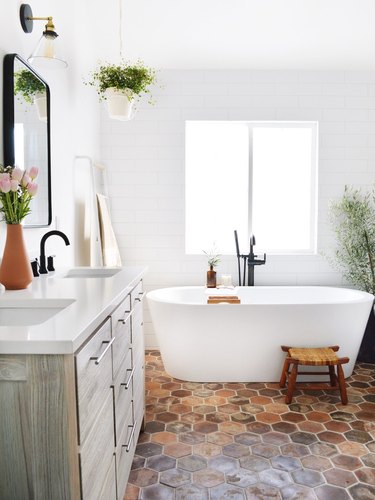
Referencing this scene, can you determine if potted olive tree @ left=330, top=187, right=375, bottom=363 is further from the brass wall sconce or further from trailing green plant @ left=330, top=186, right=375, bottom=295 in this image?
the brass wall sconce

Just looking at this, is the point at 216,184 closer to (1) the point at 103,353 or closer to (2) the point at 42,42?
(2) the point at 42,42

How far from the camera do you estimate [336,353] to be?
3215 millimetres

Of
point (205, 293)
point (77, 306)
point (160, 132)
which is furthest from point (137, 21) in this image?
point (77, 306)

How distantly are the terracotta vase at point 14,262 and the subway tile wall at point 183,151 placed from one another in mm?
2266

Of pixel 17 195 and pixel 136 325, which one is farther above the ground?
pixel 17 195

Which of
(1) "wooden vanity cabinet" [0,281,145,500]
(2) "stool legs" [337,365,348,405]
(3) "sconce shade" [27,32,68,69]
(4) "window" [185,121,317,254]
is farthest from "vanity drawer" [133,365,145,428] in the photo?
(4) "window" [185,121,317,254]

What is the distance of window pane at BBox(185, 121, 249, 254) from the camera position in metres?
4.10

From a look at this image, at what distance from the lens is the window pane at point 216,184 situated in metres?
4.10

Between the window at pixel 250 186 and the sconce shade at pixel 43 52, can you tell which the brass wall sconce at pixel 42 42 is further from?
the window at pixel 250 186

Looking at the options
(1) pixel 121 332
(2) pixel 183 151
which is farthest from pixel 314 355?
(2) pixel 183 151

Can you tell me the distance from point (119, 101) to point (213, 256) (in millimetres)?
1706

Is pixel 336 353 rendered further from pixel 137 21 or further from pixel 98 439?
pixel 137 21

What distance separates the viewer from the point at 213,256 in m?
4.00

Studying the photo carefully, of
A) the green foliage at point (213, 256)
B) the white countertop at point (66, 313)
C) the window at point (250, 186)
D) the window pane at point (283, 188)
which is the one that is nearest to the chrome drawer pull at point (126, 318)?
the white countertop at point (66, 313)
